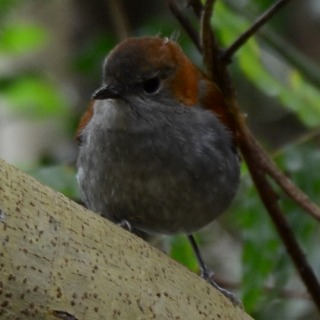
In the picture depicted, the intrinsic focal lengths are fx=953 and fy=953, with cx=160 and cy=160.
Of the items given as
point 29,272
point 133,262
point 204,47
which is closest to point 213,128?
point 204,47

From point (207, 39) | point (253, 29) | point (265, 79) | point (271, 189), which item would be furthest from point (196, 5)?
point (271, 189)

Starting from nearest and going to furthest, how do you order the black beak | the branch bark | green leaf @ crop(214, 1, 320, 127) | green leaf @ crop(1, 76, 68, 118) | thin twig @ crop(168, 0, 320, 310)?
the branch bark
the black beak
thin twig @ crop(168, 0, 320, 310)
green leaf @ crop(214, 1, 320, 127)
green leaf @ crop(1, 76, 68, 118)

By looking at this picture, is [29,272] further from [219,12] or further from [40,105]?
[40,105]

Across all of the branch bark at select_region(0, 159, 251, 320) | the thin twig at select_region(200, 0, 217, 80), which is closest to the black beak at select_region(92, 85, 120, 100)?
the thin twig at select_region(200, 0, 217, 80)

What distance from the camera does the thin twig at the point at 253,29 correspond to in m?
2.74

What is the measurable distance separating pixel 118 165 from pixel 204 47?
17.6 inches

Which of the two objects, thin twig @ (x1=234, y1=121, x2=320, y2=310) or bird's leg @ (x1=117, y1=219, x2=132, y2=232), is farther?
thin twig @ (x1=234, y1=121, x2=320, y2=310)

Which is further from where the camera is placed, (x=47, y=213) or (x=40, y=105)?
(x=40, y=105)

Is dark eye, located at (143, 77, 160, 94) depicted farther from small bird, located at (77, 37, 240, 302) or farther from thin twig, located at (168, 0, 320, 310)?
thin twig, located at (168, 0, 320, 310)

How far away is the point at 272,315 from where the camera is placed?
3773mm

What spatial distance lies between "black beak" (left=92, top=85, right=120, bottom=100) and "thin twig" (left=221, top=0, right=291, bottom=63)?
0.36 metres

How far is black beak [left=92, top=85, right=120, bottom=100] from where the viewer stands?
273 cm

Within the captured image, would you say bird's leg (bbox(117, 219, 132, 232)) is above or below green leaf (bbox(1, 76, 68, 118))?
below

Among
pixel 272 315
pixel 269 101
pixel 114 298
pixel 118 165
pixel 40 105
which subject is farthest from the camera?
pixel 269 101
